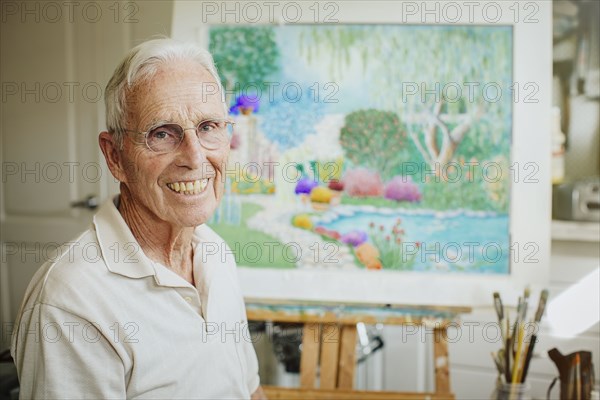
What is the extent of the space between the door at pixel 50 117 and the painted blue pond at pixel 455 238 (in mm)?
462

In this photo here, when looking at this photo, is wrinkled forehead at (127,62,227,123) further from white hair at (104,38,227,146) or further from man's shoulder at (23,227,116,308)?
man's shoulder at (23,227,116,308)

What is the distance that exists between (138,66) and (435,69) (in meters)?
0.54

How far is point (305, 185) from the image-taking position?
1.09 meters

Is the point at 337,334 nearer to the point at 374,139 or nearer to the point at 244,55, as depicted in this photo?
the point at 374,139

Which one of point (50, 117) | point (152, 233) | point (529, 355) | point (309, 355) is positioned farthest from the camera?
point (309, 355)

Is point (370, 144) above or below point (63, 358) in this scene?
above

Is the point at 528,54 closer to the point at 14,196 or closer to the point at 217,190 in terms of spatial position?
the point at 217,190

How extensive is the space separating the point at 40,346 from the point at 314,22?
2.19 ft

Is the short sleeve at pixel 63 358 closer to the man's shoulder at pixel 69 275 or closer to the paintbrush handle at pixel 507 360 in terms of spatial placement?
the man's shoulder at pixel 69 275

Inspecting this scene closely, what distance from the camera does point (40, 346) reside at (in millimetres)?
673

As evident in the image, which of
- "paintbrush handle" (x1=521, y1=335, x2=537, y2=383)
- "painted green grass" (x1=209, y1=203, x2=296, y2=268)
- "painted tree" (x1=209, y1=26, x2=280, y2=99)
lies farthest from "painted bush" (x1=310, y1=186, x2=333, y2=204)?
"paintbrush handle" (x1=521, y1=335, x2=537, y2=383)

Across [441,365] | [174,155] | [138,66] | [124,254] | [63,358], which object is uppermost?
[138,66]

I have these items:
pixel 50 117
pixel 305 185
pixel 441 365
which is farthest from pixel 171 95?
pixel 441 365

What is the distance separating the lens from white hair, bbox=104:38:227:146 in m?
0.73
